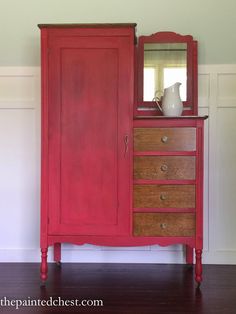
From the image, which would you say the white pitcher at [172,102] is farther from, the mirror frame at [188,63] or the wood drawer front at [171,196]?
the wood drawer front at [171,196]

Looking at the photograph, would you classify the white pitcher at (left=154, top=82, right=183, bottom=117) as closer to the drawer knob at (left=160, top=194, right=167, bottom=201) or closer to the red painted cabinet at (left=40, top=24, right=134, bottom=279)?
the red painted cabinet at (left=40, top=24, right=134, bottom=279)

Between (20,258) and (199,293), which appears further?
(20,258)

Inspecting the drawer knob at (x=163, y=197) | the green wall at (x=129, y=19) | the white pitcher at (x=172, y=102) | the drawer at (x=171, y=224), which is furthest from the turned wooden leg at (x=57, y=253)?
the green wall at (x=129, y=19)

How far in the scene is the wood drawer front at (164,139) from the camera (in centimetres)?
206

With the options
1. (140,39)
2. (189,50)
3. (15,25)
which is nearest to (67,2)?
(15,25)

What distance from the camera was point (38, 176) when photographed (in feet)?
8.37

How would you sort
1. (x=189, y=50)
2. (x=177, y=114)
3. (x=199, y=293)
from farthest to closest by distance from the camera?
(x=189, y=50)
(x=177, y=114)
(x=199, y=293)

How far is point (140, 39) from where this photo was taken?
2443 millimetres

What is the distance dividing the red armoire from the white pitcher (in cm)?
19

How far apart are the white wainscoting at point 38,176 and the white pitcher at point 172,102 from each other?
33cm

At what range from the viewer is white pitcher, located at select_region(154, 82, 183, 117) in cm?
223

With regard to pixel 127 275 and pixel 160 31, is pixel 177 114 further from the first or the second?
pixel 127 275

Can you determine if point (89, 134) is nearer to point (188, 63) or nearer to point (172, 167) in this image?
point (172, 167)

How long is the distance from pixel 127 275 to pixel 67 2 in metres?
2.01
